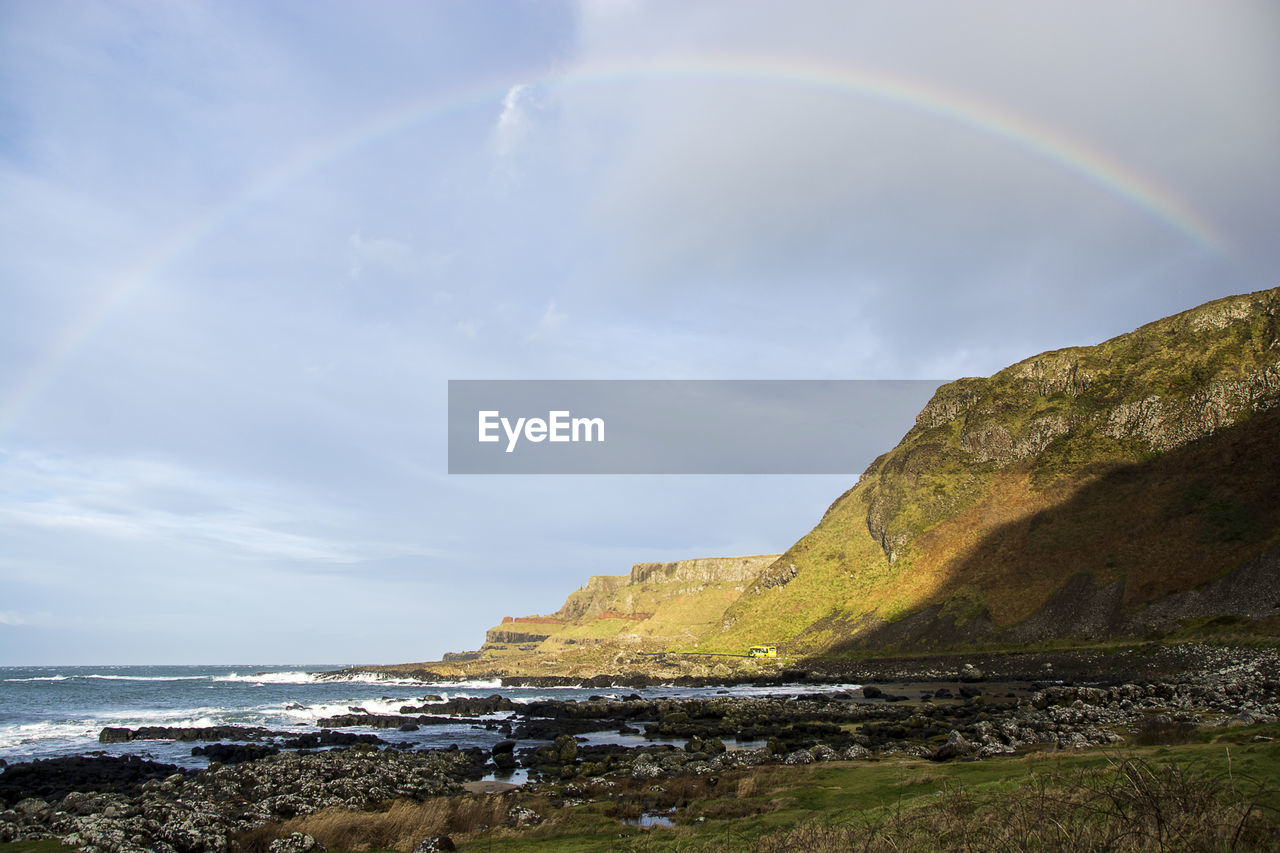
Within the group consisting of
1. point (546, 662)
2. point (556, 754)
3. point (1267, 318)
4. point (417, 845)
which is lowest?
point (546, 662)

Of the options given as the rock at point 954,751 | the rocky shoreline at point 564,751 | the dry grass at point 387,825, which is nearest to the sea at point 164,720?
the rocky shoreline at point 564,751

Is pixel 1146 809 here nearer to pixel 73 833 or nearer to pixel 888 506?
pixel 73 833

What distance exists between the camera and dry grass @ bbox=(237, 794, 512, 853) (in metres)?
17.1

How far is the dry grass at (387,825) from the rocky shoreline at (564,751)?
32.0 inches

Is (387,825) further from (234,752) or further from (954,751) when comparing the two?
(234,752)

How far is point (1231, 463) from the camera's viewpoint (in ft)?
298

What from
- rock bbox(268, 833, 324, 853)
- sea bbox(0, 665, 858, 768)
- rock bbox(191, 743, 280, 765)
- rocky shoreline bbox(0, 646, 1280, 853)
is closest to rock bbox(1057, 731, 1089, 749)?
rocky shoreline bbox(0, 646, 1280, 853)

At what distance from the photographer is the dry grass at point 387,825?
17109 mm

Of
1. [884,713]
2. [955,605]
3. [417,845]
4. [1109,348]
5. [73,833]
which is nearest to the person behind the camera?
[417,845]

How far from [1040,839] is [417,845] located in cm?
1360

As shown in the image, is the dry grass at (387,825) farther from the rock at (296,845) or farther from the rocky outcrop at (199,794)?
the rocky outcrop at (199,794)

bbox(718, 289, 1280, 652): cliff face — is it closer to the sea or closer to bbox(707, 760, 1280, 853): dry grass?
the sea

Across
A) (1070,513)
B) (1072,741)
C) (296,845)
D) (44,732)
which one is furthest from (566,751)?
(1070,513)

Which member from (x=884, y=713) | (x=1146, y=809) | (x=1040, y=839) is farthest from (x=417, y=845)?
(x=884, y=713)
